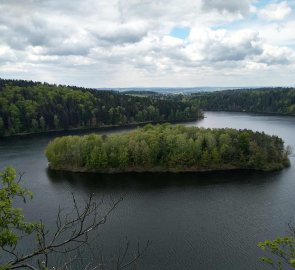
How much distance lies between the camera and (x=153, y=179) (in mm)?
50500

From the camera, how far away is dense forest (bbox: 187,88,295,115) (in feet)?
526

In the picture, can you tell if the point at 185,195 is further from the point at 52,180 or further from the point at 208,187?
the point at 52,180

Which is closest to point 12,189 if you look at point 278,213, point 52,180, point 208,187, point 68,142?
point 278,213

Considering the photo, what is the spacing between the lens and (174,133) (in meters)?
60.8

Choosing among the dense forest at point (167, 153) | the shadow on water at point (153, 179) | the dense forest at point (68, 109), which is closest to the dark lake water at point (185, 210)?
the shadow on water at point (153, 179)

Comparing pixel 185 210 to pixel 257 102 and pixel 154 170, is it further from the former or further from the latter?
pixel 257 102

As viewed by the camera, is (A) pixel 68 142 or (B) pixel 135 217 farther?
(A) pixel 68 142

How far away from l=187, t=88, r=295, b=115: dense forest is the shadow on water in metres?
110

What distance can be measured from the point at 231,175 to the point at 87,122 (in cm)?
6977

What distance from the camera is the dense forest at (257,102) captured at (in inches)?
6307

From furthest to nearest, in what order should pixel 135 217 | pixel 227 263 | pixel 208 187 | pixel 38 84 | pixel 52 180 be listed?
pixel 38 84 → pixel 52 180 → pixel 208 187 → pixel 135 217 → pixel 227 263

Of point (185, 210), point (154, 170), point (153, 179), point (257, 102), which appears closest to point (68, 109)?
point (154, 170)

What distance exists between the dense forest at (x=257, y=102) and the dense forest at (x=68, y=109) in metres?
44.4

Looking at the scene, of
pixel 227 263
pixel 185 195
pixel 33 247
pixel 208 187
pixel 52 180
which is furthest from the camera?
pixel 52 180
